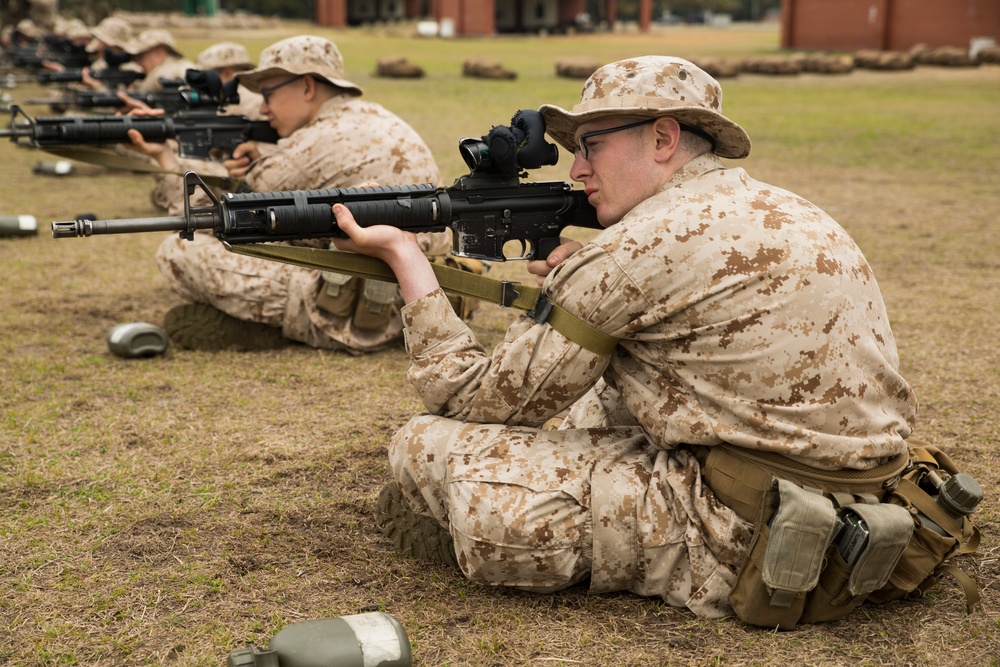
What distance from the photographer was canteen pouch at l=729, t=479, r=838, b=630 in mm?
3176

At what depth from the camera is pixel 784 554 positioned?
321 centimetres

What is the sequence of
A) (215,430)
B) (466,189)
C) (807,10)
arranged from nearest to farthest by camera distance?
1. (466,189)
2. (215,430)
3. (807,10)

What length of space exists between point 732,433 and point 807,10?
46911 mm

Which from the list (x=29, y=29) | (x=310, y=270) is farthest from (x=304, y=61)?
(x=29, y=29)

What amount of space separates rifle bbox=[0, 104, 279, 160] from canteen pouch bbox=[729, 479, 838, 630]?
17.0 ft

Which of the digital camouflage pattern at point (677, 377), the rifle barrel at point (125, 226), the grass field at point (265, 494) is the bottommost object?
the grass field at point (265, 494)

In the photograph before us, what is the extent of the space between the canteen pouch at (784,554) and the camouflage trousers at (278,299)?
3.61 meters

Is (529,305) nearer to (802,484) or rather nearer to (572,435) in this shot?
(572,435)

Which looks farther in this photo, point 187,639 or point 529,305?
point 529,305

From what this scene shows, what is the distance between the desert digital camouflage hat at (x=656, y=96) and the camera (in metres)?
3.31

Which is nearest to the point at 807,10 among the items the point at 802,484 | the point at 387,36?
the point at 387,36

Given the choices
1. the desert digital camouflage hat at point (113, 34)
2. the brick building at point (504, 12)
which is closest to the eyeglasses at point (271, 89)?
the desert digital camouflage hat at point (113, 34)

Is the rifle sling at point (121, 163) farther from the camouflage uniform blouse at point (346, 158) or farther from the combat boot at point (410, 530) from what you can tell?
the combat boot at point (410, 530)

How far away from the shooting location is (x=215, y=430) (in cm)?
524
